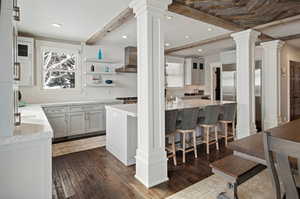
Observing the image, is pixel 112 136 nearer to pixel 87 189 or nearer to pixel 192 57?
pixel 87 189

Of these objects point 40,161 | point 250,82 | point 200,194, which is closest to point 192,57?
point 250,82

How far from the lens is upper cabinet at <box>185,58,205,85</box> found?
23.7 feet

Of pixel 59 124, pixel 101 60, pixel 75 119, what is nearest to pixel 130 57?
pixel 101 60

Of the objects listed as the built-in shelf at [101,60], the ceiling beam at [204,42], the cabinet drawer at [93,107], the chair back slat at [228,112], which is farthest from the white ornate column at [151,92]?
the built-in shelf at [101,60]

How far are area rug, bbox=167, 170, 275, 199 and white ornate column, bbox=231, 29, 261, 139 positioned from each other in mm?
1597

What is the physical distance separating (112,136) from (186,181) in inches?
62.2

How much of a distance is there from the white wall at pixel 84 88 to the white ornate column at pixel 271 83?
401cm

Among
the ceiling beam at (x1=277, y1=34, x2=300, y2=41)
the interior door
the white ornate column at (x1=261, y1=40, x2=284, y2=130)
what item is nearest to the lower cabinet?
the white ornate column at (x1=261, y1=40, x2=284, y2=130)

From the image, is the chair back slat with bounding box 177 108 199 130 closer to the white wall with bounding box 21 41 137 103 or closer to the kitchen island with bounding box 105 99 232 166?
the kitchen island with bounding box 105 99 232 166

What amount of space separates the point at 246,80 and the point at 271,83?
1747 millimetres

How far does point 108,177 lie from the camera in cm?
247

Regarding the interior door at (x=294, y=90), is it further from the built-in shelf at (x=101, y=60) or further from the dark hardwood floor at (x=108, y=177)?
the built-in shelf at (x=101, y=60)

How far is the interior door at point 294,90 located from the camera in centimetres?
562

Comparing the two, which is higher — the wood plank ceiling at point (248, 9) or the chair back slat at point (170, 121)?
the wood plank ceiling at point (248, 9)
